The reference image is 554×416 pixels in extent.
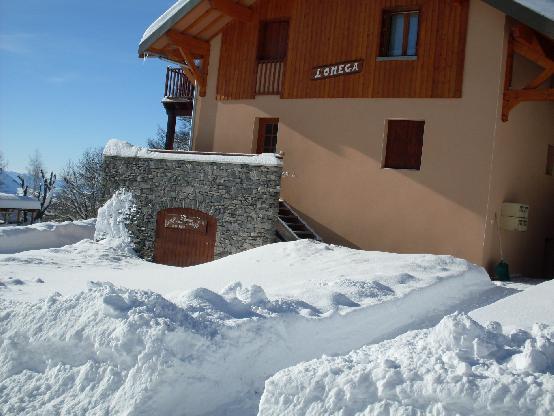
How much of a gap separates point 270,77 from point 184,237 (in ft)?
16.1

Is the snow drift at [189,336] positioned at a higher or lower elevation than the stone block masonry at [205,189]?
lower

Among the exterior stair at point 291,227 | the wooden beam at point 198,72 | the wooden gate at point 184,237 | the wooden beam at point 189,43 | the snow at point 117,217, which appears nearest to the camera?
the exterior stair at point 291,227

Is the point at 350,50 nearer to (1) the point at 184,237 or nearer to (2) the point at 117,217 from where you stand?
(1) the point at 184,237

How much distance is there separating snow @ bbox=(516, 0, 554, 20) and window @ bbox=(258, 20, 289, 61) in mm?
6184

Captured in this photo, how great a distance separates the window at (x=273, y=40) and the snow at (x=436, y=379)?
1088cm

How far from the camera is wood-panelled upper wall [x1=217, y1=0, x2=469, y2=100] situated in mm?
11984

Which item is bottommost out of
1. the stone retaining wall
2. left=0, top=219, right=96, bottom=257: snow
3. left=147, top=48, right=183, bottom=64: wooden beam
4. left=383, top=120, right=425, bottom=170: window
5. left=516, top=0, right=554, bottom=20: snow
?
left=0, top=219, right=96, bottom=257: snow

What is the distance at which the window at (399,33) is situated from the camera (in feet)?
41.4

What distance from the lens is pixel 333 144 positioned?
44.1ft

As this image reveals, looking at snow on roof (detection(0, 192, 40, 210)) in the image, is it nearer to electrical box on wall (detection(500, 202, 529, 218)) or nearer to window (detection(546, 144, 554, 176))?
window (detection(546, 144, 554, 176))

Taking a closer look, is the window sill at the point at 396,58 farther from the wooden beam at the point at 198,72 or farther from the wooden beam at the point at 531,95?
the wooden beam at the point at 198,72

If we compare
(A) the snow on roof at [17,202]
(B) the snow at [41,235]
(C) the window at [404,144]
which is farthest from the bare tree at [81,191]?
(C) the window at [404,144]

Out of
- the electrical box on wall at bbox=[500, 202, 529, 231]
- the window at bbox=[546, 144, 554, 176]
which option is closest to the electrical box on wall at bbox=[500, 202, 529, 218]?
the electrical box on wall at bbox=[500, 202, 529, 231]

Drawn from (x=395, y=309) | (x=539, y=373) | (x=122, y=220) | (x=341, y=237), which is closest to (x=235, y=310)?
(x=395, y=309)
